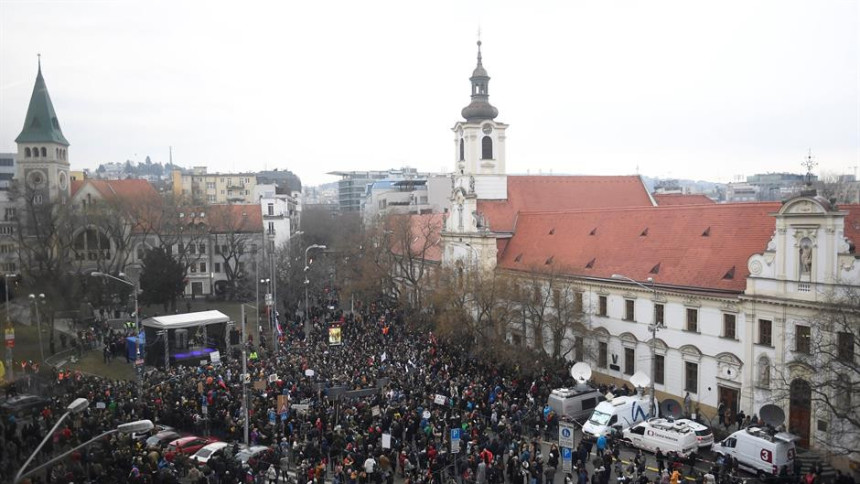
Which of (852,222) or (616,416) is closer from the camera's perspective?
(616,416)

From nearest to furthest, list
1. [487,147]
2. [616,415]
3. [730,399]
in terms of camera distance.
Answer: [616,415]
[730,399]
[487,147]

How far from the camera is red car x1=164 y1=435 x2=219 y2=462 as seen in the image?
27388 mm

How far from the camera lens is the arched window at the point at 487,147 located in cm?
6225

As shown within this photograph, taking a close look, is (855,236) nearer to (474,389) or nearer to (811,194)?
(811,194)

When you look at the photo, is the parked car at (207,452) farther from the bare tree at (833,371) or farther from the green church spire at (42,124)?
the green church spire at (42,124)

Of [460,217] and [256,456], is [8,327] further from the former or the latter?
[460,217]

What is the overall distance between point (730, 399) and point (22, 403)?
33.8 meters

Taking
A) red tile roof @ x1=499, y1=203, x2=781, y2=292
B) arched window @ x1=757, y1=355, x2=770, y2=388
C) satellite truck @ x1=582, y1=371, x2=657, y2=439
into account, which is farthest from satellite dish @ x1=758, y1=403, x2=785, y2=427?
red tile roof @ x1=499, y1=203, x2=781, y2=292

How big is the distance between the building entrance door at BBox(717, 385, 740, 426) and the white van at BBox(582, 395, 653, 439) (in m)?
5.44

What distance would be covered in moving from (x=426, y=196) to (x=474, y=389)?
93.8 m

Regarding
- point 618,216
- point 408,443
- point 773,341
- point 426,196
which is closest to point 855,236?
point 773,341

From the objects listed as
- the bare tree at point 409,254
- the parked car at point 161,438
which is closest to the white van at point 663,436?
the parked car at point 161,438

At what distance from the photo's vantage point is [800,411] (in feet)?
106

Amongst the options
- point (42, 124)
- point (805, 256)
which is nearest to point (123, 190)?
point (42, 124)
